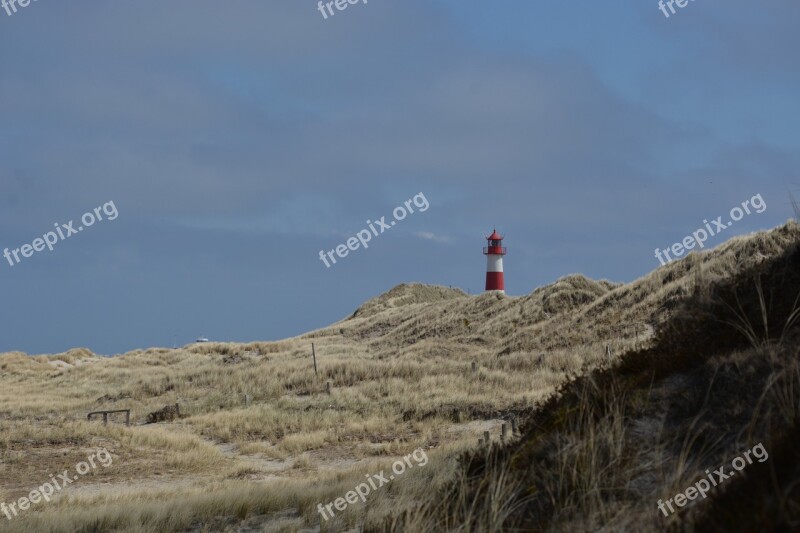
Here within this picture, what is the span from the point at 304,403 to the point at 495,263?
37723mm

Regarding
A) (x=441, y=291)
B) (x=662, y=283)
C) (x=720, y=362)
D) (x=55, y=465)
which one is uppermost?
(x=441, y=291)

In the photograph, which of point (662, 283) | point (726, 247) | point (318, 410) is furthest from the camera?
point (662, 283)

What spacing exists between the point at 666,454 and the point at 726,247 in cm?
3369

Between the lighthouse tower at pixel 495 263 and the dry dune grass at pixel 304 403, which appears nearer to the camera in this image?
the dry dune grass at pixel 304 403

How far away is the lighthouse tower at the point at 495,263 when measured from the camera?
2530 inches

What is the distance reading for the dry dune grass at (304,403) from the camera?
32.5ft

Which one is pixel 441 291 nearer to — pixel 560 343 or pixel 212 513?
pixel 560 343

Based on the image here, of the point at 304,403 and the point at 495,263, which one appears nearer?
the point at 304,403

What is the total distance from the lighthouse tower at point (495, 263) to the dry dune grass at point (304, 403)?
24.4 ft

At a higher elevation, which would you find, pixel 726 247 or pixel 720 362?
pixel 726 247

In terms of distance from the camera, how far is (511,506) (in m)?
5.50

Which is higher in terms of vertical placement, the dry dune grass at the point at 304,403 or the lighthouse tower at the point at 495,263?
the lighthouse tower at the point at 495,263

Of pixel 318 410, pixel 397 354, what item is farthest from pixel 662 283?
pixel 318 410

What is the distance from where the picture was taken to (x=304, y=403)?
29.8 metres
